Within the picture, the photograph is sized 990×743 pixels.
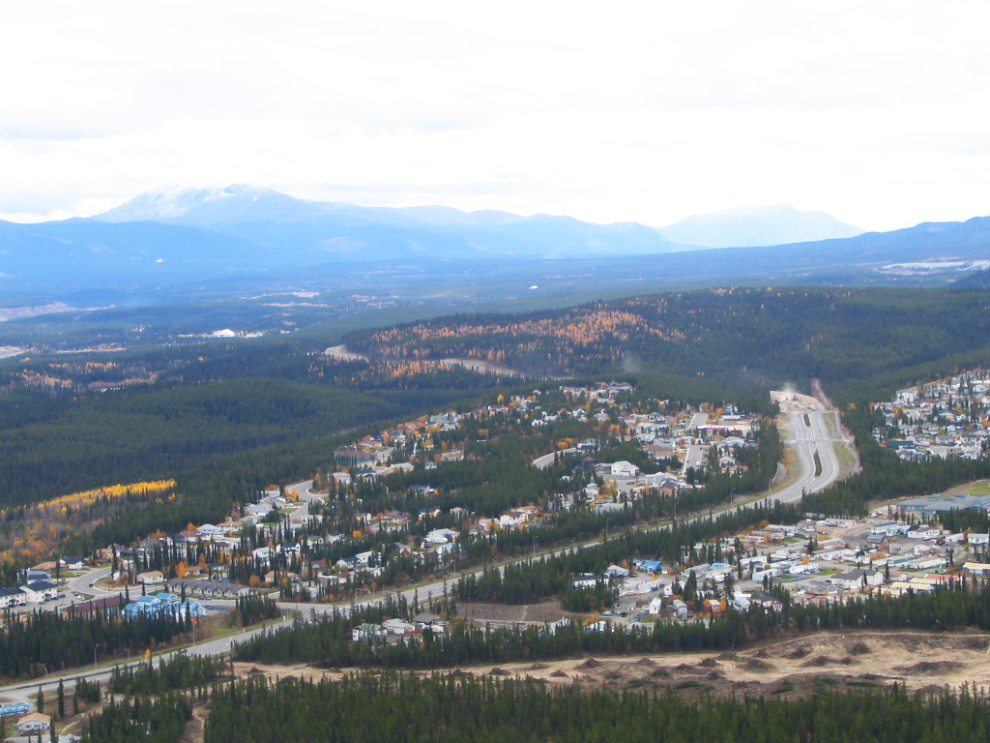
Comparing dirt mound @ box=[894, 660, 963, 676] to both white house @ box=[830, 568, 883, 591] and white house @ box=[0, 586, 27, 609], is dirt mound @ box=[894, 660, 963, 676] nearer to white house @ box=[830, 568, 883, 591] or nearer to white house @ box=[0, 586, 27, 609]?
white house @ box=[830, 568, 883, 591]

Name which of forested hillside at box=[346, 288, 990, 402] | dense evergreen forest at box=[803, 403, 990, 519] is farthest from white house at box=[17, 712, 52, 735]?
forested hillside at box=[346, 288, 990, 402]

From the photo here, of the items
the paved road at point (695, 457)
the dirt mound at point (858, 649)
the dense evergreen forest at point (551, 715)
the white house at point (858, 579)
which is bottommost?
the dirt mound at point (858, 649)

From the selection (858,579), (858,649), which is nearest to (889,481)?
(858,579)

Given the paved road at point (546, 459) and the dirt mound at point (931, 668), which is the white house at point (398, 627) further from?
the paved road at point (546, 459)

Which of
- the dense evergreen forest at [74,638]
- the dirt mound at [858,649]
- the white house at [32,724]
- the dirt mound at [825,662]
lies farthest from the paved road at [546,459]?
the white house at [32,724]

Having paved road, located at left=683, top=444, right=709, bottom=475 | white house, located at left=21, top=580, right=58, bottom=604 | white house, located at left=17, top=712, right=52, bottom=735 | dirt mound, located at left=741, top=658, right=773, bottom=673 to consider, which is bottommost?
dirt mound, located at left=741, top=658, right=773, bottom=673

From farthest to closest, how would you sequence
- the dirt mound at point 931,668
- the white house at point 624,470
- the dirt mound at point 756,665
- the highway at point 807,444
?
the white house at point 624,470 < the highway at point 807,444 < the dirt mound at point 756,665 < the dirt mound at point 931,668

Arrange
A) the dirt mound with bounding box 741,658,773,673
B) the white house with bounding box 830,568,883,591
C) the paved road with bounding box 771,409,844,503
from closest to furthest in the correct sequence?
the dirt mound with bounding box 741,658,773,673, the white house with bounding box 830,568,883,591, the paved road with bounding box 771,409,844,503

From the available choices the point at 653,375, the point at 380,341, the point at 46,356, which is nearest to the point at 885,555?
the point at 653,375

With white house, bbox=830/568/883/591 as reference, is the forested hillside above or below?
above
